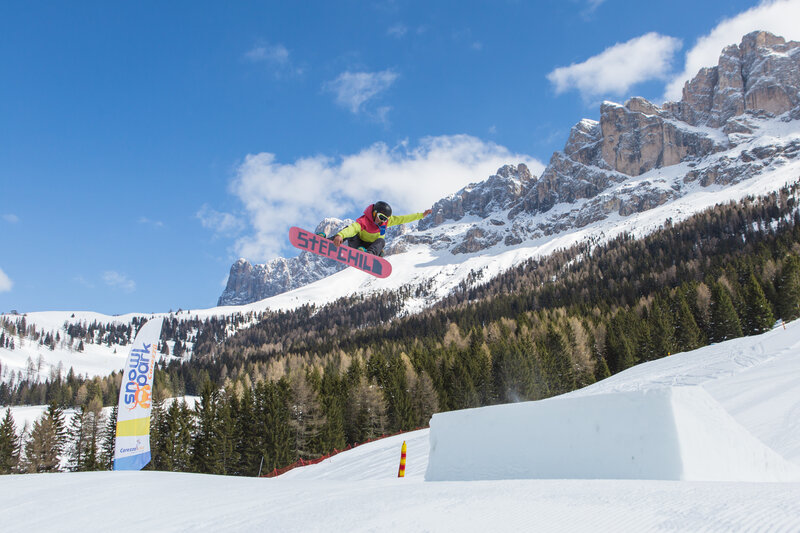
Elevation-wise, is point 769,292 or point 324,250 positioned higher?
point 769,292

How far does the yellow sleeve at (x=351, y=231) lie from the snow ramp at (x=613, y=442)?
614 centimetres

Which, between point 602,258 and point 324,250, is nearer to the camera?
point 324,250

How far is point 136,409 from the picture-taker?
17.8 m

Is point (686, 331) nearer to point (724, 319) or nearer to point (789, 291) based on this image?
point (724, 319)

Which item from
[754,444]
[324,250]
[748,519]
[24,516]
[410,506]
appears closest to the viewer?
[748,519]

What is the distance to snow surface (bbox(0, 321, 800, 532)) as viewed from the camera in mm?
3924

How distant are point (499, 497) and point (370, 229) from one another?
362 inches

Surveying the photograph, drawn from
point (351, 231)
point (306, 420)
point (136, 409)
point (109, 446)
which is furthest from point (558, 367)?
point (109, 446)

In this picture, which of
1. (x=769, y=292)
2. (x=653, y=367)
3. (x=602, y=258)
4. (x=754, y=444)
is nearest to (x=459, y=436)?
(x=754, y=444)

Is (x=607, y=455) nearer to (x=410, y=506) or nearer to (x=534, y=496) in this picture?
(x=534, y=496)

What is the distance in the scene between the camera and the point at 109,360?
17812cm

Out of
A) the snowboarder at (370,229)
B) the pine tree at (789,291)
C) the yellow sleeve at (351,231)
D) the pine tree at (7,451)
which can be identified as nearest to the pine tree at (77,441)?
the pine tree at (7,451)

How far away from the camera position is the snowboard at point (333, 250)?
1355 centimetres

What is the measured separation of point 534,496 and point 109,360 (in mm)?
211466
